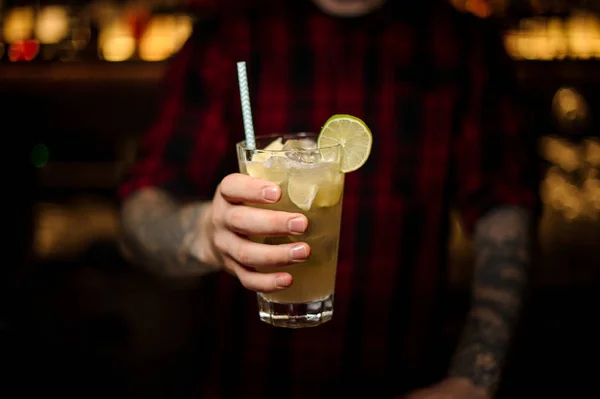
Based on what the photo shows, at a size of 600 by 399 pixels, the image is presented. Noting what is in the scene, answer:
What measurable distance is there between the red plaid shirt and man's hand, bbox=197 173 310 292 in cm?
65

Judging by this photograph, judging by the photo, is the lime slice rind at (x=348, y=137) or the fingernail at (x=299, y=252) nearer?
the fingernail at (x=299, y=252)

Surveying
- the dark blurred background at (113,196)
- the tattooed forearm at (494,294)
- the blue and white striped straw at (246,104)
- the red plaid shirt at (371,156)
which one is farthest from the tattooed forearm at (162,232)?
the dark blurred background at (113,196)

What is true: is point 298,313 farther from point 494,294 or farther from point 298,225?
point 494,294

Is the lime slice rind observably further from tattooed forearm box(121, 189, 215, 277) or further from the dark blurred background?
the dark blurred background

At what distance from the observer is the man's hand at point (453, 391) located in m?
1.32

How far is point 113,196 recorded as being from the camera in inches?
128

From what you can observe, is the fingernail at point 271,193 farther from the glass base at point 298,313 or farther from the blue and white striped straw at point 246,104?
the glass base at point 298,313

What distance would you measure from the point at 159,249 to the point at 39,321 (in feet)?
5.96

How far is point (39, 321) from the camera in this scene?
2971 millimetres

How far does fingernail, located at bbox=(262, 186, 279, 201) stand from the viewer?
94 cm

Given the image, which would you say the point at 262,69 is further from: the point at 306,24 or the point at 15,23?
the point at 15,23

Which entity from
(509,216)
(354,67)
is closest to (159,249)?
(354,67)

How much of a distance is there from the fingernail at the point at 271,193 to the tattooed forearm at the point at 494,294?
2.46ft

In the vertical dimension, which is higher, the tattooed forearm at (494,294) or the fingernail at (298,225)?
the fingernail at (298,225)
